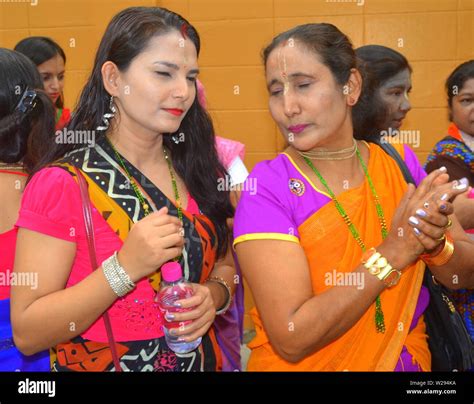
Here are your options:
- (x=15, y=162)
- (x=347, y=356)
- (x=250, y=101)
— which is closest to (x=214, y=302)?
(x=347, y=356)

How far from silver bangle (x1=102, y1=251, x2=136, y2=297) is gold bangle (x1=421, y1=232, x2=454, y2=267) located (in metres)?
0.72

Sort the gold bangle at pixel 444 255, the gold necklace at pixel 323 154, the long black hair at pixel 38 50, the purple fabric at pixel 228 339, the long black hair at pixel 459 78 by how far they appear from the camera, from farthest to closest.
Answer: the long black hair at pixel 38 50
the long black hair at pixel 459 78
the purple fabric at pixel 228 339
the gold necklace at pixel 323 154
the gold bangle at pixel 444 255

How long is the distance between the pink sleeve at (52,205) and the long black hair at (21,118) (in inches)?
17.7

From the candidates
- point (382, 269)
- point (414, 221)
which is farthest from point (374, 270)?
point (414, 221)

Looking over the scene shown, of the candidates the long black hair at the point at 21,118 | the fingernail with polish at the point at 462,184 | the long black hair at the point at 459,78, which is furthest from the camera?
the long black hair at the point at 459,78

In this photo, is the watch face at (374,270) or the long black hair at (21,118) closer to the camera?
the watch face at (374,270)

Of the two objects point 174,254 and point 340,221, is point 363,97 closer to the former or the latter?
point 340,221

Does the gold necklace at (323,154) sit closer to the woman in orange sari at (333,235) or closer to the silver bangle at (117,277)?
the woman in orange sari at (333,235)

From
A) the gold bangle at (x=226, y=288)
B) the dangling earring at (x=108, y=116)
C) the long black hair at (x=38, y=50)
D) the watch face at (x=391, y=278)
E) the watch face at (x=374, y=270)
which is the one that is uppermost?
the long black hair at (x=38, y=50)

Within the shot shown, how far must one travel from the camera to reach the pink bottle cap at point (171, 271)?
1.51 metres

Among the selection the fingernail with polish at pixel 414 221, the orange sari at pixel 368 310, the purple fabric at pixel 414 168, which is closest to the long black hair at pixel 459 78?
the purple fabric at pixel 414 168

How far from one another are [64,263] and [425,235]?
0.82 m

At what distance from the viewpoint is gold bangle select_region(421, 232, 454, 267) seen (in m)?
1.55

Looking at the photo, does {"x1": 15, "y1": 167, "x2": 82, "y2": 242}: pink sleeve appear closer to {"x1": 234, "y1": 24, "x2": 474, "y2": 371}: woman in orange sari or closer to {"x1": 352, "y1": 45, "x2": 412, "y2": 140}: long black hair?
{"x1": 234, "y1": 24, "x2": 474, "y2": 371}: woman in orange sari
